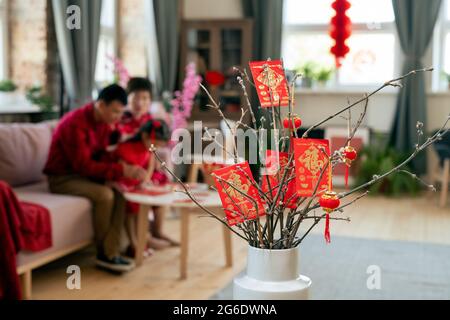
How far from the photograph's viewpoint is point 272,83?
3.47 feet

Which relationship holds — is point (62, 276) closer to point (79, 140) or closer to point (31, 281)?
point (31, 281)

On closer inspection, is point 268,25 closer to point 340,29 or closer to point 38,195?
point 340,29

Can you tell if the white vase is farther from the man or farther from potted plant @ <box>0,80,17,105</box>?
potted plant @ <box>0,80,17,105</box>

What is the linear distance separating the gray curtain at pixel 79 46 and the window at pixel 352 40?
270cm

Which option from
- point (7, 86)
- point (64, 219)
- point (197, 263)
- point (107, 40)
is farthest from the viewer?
point (107, 40)

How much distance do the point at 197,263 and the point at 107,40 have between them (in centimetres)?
331

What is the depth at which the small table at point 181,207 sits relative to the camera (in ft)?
11.1

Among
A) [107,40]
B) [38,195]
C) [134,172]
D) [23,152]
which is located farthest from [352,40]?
[38,195]

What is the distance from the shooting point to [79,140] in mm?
3576

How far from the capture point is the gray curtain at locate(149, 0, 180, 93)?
6680 mm

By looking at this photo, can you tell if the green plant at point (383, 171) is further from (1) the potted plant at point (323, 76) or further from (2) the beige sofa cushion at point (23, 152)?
(2) the beige sofa cushion at point (23, 152)

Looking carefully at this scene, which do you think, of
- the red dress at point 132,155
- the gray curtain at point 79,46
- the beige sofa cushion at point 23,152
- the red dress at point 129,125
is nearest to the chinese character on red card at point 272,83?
the red dress at point 132,155
